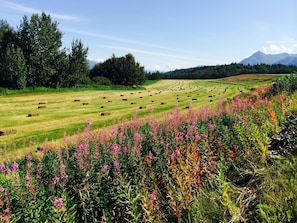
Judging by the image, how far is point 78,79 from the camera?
5081cm

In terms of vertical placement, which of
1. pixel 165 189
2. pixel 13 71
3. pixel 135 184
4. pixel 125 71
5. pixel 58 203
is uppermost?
pixel 13 71

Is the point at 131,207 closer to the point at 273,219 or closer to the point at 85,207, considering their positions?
the point at 85,207

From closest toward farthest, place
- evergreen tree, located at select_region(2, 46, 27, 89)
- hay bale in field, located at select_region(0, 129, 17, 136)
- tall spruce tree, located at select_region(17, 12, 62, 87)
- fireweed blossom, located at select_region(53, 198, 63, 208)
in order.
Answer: fireweed blossom, located at select_region(53, 198, 63, 208) → hay bale in field, located at select_region(0, 129, 17, 136) → evergreen tree, located at select_region(2, 46, 27, 89) → tall spruce tree, located at select_region(17, 12, 62, 87)

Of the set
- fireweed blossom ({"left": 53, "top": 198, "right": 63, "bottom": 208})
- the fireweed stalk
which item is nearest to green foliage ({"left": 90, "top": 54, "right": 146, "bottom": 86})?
the fireweed stalk

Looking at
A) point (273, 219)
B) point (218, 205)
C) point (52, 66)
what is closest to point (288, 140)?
point (218, 205)

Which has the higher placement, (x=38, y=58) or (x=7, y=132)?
(x=38, y=58)

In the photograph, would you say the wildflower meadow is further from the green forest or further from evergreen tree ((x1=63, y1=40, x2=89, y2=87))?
evergreen tree ((x1=63, y1=40, x2=89, y2=87))

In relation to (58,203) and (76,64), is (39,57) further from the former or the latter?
(58,203)

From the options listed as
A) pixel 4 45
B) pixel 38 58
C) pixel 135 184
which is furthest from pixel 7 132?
pixel 4 45

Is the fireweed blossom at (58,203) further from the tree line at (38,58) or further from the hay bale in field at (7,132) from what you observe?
the tree line at (38,58)

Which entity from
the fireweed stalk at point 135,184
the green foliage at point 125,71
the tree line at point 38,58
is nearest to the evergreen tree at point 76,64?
the tree line at point 38,58

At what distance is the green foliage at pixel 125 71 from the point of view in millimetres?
66188

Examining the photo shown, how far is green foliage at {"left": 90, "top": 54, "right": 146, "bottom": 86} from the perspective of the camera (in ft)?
217

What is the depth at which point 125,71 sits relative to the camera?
6650cm
